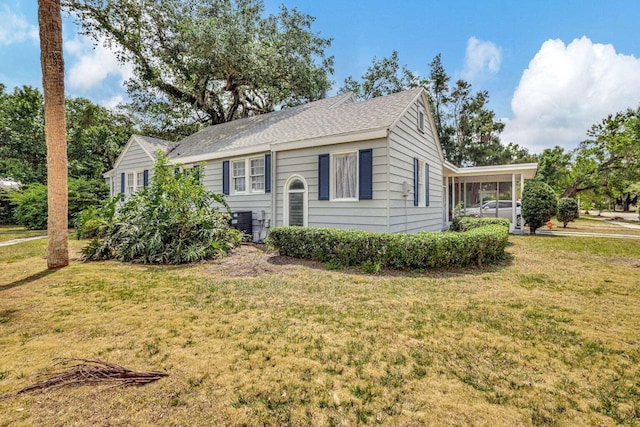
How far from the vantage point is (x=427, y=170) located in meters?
10.9

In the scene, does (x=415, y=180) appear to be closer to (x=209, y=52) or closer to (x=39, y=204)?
(x=209, y=52)

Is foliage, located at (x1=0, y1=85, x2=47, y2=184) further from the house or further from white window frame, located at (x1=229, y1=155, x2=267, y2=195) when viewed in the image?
white window frame, located at (x1=229, y1=155, x2=267, y2=195)

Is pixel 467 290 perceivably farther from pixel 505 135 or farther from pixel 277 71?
pixel 505 135

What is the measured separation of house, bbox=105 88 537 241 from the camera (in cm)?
759

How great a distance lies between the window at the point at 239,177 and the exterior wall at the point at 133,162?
4.75m

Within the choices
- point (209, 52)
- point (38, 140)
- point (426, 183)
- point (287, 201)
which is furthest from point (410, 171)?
point (38, 140)

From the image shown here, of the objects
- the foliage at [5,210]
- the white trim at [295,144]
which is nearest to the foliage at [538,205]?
the white trim at [295,144]

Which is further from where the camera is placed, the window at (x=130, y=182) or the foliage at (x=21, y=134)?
the foliage at (x=21, y=134)

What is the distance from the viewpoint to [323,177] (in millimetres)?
8352

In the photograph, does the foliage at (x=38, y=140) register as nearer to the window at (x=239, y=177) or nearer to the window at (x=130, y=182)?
the window at (x=130, y=182)

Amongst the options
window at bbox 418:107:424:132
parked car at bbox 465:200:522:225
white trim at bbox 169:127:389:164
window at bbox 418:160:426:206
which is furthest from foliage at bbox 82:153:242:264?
parked car at bbox 465:200:522:225

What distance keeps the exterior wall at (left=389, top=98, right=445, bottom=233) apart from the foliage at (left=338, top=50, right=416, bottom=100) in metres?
14.8

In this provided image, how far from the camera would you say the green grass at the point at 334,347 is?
2.12 meters

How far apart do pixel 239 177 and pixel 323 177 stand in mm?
3897
